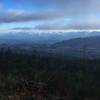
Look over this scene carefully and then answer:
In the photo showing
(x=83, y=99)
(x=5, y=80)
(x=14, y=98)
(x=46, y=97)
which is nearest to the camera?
(x=14, y=98)

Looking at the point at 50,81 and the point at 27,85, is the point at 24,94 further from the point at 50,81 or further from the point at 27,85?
the point at 50,81

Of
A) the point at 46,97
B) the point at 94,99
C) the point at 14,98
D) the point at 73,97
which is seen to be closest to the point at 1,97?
the point at 14,98

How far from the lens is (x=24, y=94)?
12.0 metres

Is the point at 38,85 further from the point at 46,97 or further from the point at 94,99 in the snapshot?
the point at 94,99

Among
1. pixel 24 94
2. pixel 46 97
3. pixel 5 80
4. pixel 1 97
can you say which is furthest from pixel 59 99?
pixel 5 80

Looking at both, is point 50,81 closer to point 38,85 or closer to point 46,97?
point 38,85

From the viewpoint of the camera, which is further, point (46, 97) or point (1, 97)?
point (46, 97)

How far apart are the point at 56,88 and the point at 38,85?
203 cm

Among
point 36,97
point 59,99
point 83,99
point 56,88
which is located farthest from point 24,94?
point 56,88

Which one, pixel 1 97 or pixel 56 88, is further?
pixel 56 88

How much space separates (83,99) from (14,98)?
3.02m

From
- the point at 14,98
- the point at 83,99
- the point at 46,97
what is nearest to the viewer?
the point at 14,98

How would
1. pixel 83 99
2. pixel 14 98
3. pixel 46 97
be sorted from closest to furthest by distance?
1. pixel 14 98
2. pixel 46 97
3. pixel 83 99

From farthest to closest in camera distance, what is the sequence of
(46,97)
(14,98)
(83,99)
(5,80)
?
(5,80)
(83,99)
(46,97)
(14,98)
